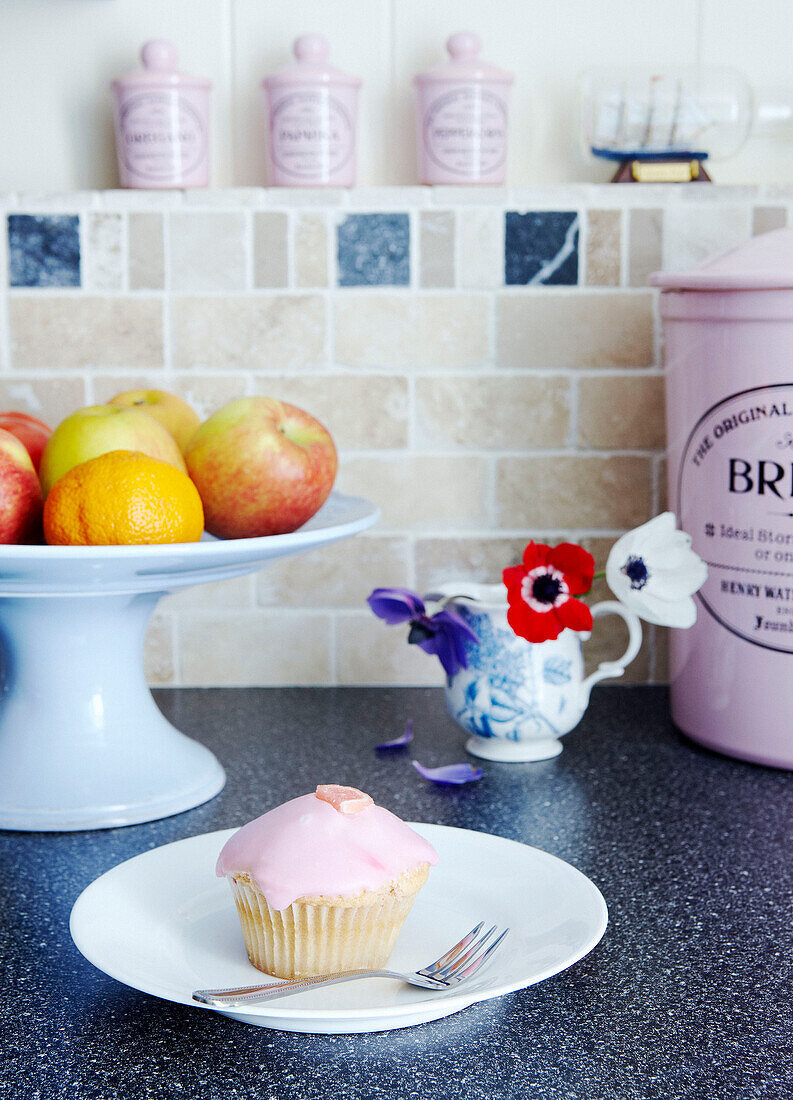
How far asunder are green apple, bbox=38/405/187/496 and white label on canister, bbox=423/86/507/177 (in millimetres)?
408

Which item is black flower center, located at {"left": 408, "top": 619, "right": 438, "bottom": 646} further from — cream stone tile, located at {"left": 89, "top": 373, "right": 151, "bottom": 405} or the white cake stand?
cream stone tile, located at {"left": 89, "top": 373, "right": 151, "bottom": 405}

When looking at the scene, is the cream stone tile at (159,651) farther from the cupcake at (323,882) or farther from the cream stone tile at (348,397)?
the cupcake at (323,882)

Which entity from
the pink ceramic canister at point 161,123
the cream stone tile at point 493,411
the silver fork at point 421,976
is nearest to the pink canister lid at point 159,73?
the pink ceramic canister at point 161,123

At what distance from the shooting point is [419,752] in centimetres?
93

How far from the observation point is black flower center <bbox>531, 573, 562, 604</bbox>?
0.85 meters

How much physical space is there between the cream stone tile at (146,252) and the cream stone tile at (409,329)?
168 millimetres

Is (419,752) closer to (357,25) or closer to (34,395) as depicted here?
(34,395)

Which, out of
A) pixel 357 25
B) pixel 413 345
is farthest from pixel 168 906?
pixel 357 25

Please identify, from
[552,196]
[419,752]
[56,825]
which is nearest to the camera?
[56,825]

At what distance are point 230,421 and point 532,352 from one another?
1.20 ft

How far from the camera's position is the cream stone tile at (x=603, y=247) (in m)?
1.05

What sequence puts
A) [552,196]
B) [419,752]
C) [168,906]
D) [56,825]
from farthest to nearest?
[552,196] < [419,752] < [56,825] < [168,906]

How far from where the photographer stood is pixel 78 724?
2.59ft

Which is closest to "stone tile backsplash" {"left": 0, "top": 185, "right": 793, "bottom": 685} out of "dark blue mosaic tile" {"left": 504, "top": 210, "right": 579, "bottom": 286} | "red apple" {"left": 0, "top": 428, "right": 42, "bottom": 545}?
"dark blue mosaic tile" {"left": 504, "top": 210, "right": 579, "bottom": 286}
